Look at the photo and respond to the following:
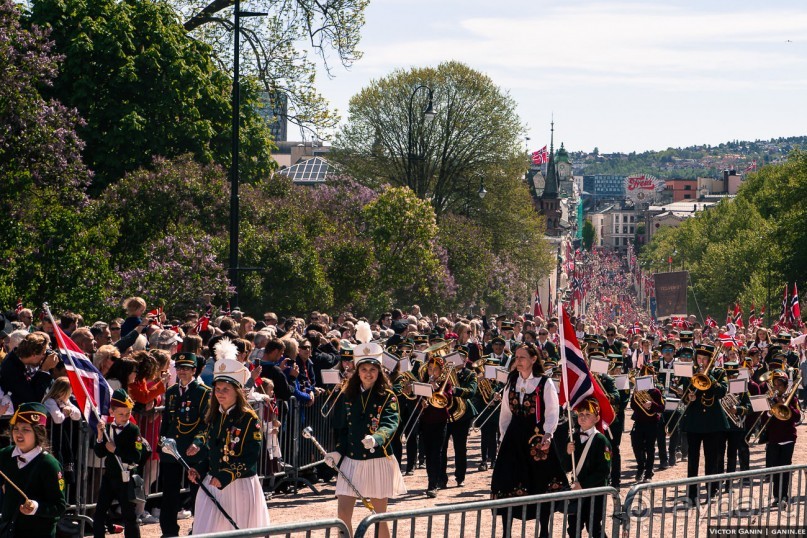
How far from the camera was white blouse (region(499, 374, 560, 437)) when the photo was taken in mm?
11766

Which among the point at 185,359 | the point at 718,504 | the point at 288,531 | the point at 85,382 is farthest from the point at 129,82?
the point at 288,531

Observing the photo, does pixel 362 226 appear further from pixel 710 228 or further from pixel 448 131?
pixel 710 228

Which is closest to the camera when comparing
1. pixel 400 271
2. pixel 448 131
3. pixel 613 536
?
pixel 613 536

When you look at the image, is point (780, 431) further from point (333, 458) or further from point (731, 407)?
point (333, 458)

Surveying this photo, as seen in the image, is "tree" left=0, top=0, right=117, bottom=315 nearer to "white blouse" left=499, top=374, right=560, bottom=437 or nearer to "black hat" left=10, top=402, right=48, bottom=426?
"white blouse" left=499, top=374, right=560, bottom=437

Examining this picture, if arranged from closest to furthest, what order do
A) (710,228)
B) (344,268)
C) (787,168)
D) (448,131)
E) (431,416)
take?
(431,416) < (344,268) < (448,131) < (787,168) < (710,228)

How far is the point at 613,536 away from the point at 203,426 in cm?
378

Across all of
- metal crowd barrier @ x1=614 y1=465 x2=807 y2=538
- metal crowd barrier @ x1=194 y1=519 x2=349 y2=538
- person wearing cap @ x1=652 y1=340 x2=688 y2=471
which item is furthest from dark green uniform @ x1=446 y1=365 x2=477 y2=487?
metal crowd barrier @ x1=194 y1=519 x2=349 y2=538

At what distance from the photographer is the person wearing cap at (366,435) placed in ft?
34.2

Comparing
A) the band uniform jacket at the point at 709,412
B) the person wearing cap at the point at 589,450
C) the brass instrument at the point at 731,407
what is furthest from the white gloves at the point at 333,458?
the brass instrument at the point at 731,407

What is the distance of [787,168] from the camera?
68938mm

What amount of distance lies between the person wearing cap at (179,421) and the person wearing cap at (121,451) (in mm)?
422

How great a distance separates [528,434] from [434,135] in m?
47.3

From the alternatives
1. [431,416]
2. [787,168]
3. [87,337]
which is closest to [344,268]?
[431,416]
